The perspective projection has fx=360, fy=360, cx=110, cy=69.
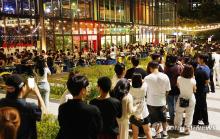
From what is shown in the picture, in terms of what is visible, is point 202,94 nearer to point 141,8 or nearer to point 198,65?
point 198,65

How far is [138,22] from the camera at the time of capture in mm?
42000

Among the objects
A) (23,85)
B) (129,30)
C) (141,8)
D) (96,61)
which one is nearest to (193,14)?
(141,8)

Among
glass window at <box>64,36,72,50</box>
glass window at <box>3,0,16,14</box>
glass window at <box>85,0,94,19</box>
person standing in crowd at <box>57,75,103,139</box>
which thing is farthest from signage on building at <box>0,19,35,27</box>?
person standing in crowd at <box>57,75,103,139</box>

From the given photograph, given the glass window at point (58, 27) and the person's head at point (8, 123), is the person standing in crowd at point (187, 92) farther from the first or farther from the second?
the glass window at point (58, 27)

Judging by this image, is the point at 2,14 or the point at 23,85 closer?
the point at 23,85

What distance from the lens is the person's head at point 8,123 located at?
2.77 metres

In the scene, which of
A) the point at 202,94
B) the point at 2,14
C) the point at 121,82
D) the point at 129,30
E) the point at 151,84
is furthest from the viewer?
the point at 129,30

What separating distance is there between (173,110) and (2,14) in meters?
15.6

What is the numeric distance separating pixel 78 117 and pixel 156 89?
3277mm

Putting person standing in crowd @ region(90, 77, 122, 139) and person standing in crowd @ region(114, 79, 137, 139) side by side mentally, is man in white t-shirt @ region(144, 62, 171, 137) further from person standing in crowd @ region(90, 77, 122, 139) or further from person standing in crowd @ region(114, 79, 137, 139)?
person standing in crowd @ region(90, 77, 122, 139)

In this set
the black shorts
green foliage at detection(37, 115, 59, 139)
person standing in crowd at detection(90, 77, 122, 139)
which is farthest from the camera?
the black shorts

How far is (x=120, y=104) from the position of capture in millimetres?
4820

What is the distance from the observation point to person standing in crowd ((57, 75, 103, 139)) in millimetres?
3949

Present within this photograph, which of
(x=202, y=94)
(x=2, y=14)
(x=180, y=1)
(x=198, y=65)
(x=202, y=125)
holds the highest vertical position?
(x=180, y=1)
